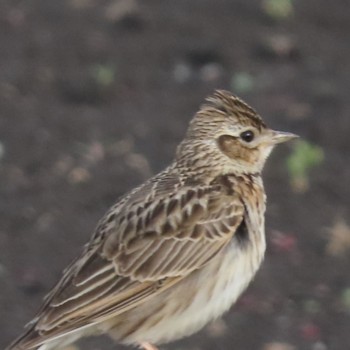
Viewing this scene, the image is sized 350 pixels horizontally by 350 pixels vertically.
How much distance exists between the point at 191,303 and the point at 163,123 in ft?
14.3

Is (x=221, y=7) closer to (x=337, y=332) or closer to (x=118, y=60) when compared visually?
(x=118, y=60)

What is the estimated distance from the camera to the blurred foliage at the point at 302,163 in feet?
38.5

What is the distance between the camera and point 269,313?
10.3 metres

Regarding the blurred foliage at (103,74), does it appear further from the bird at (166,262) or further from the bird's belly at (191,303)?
the bird's belly at (191,303)

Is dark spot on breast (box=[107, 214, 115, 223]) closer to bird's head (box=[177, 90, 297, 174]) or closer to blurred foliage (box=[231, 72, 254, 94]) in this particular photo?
bird's head (box=[177, 90, 297, 174])

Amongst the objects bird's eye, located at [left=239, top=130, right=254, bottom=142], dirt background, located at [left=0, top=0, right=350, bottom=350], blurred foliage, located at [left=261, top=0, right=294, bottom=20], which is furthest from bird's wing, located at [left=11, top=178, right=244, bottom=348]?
blurred foliage, located at [left=261, top=0, right=294, bottom=20]

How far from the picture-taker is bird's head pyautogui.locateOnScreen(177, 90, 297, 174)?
8.73 metres

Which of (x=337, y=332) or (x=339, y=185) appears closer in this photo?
(x=337, y=332)

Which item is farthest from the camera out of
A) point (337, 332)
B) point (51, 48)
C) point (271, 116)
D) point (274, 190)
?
point (51, 48)

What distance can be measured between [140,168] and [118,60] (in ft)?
6.45

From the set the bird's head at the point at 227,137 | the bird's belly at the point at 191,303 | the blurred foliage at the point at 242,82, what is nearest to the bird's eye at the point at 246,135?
the bird's head at the point at 227,137

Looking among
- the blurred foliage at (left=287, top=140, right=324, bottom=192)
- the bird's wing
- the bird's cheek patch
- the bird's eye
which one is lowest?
the blurred foliage at (left=287, top=140, right=324, bottom=192)

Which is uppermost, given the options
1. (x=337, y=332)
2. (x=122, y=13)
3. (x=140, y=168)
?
(x=122, y=13)

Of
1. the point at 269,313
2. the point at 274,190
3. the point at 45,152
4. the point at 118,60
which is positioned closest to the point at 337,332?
the point at 269,313
